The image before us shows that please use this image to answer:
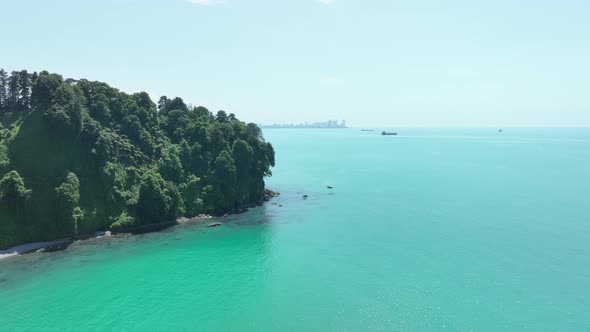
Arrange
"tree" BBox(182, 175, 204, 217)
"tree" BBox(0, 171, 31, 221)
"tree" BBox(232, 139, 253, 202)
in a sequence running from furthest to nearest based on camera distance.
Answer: "tree" BBox(232, 139, 253, 202) < "tree" BBox(182, 175, 204, 217) < "tree" BBox(0, 171, 31, 221)

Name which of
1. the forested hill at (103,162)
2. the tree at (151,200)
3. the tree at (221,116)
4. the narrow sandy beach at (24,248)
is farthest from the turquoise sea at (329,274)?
the tree at (221,116)

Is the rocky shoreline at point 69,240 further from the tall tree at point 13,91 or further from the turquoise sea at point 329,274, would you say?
the tall tree at point 13,91

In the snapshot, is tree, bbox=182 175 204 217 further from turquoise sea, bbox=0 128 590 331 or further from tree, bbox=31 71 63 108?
tree, bbox=31 71 63 108

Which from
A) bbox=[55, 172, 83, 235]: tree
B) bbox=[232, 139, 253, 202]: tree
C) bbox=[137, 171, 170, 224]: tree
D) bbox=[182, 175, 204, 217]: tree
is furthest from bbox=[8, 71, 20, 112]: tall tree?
bbox=[232, 139, 253, 202]: tree

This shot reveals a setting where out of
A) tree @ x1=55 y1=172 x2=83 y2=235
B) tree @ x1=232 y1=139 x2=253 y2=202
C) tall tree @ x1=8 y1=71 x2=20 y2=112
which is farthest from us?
tree @ x1=232 y1=139 x2=253 y2=202

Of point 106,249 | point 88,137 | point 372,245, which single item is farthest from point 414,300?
point 88,137
